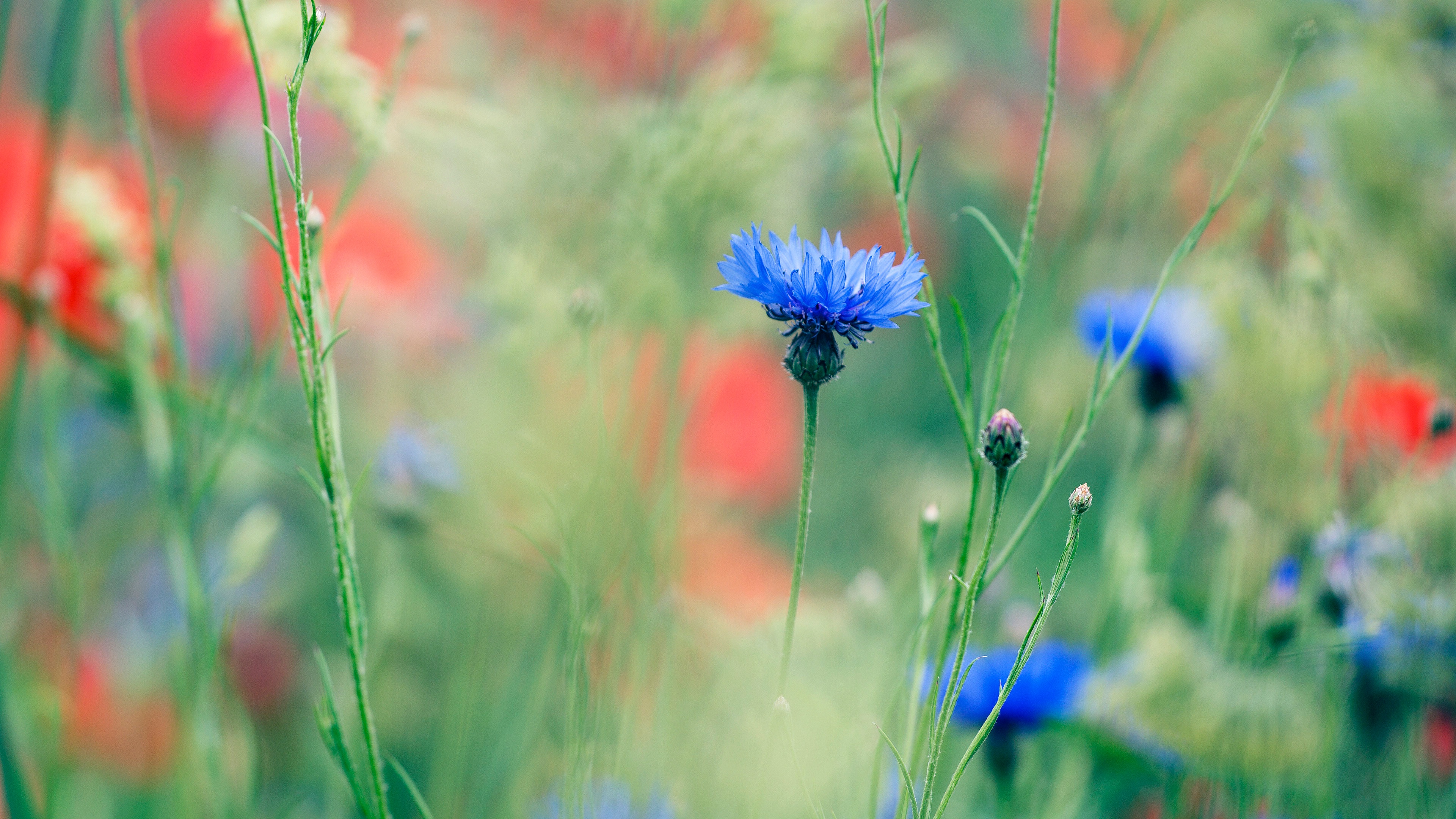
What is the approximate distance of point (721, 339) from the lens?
51 cm

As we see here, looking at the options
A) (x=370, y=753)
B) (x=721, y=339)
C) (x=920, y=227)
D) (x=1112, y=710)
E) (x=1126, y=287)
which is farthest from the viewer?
(x=920, y=227)

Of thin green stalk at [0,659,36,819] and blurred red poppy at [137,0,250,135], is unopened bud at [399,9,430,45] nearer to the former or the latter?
thin green stalk at [0,659,36,819]

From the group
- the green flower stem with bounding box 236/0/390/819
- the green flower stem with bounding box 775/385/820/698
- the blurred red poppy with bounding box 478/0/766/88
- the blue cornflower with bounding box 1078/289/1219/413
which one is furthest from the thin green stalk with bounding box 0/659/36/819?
the blue cornflower with bounding box 1078/289/1219/413

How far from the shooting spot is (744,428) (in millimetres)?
804

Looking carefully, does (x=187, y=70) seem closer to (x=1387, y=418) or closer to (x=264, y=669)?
(x=264, y=669)

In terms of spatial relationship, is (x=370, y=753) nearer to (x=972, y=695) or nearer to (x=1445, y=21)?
(x=972, y=695)

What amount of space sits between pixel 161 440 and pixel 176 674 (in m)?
0.10

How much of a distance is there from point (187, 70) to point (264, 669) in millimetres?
462

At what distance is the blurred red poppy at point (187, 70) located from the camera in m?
0.73

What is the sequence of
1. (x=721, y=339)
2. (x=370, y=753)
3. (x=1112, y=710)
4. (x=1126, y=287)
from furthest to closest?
(x=1126, y=287), (x=721, y=339), (x=1112, y=710), (x=370, y=753)

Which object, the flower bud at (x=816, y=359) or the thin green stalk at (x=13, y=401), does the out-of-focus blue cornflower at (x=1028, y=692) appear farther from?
the thin green stalk at (x=13, y=401)

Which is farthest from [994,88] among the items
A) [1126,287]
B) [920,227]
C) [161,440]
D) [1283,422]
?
[161,440]

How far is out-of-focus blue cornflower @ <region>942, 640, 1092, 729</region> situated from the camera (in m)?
0.36

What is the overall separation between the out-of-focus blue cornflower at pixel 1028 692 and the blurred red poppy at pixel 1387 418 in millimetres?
144
